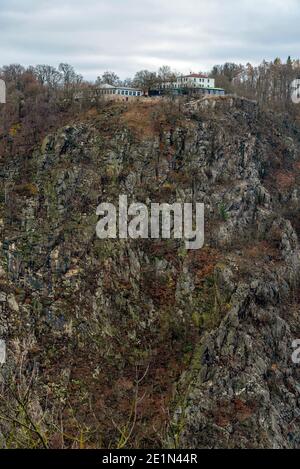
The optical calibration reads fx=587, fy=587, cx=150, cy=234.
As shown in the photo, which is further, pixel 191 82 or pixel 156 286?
pixel 191 82

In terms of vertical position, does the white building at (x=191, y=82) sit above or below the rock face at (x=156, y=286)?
above

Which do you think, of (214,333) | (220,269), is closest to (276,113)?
(220,269)

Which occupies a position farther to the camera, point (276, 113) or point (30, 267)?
point (276, 113)

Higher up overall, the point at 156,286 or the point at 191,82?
the point at 191,82

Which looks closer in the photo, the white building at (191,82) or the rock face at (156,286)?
the rock face at (156,286)

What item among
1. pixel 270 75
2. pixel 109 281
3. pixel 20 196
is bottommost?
pixel 109 281

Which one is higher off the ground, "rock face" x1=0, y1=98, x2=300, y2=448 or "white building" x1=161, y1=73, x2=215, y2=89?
"white building" x1=161, y1=73, x2=215, y2=89

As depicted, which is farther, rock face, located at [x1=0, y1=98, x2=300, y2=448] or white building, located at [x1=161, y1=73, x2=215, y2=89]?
white building, located at [x1=161, y1=73, x2=215, y2=89]

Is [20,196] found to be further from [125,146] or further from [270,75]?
[270,75]
